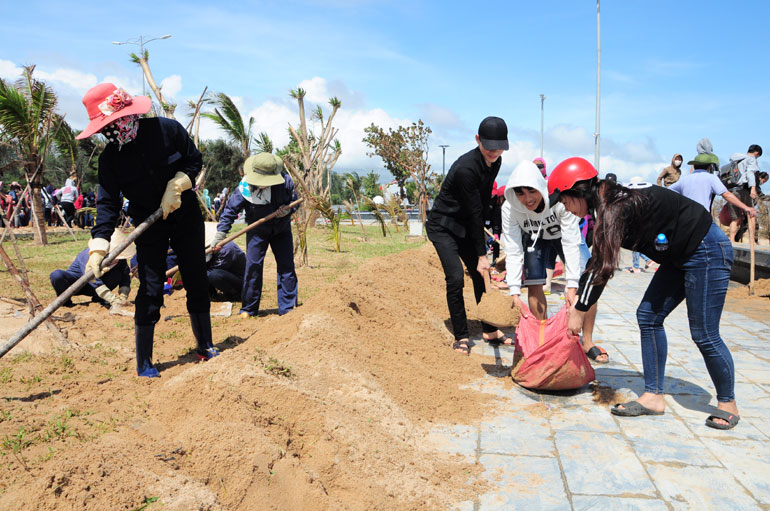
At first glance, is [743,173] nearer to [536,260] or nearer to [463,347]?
[536,260]

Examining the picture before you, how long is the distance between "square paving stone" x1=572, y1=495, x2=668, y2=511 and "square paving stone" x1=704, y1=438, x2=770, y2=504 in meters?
0.48

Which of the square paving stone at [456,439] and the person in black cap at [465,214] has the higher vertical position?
the person in black cap at [465,214]

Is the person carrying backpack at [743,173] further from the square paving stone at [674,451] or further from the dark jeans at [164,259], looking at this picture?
the dark jeans at [164,259]

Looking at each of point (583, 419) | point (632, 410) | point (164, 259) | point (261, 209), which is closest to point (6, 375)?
point (164, 259)

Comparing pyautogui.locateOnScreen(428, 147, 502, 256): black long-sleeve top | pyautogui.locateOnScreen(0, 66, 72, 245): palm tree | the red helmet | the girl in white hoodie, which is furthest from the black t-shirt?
pyautogui.locateOnScreen(0, 66, 72, 245): palm tree

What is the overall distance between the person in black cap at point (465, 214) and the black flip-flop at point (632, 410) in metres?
1.52

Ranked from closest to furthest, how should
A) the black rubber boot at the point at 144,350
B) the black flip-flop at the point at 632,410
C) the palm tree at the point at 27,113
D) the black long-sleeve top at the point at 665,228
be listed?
the black long-sleeve top at the point at 665,228 < the black flip-flop at the point at 632,410 < the black rubber boot at the point at 144,350 < the palm tree at the point at 27,113

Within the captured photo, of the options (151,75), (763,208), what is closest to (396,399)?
(151,75)

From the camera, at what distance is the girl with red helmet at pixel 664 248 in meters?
3.05

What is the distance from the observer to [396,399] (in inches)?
144

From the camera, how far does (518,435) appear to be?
3295 mm

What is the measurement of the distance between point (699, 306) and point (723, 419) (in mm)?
683

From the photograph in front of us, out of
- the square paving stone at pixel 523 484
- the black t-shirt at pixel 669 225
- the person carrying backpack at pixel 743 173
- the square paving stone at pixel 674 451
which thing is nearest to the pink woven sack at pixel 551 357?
the square paving stone at pixel 674 451

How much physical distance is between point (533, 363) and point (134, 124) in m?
3.06
